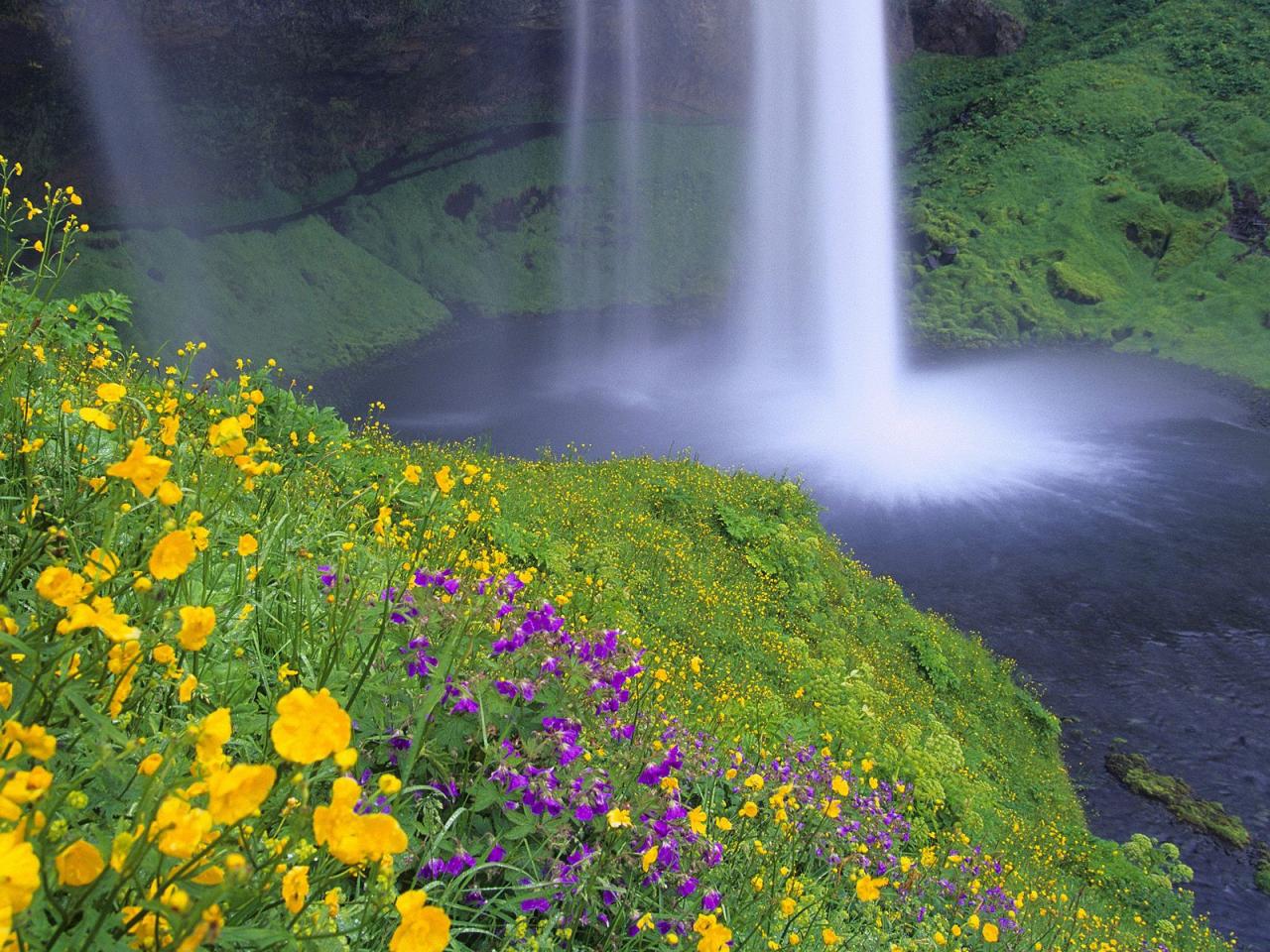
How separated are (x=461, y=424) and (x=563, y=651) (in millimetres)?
22700

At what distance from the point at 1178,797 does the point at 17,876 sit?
44.4 feet

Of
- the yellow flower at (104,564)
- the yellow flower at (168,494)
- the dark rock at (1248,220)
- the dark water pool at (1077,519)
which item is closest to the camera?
the yellow flower at (168,494)

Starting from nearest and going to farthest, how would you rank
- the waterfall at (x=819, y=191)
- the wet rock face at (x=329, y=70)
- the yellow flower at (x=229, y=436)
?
the yellow flower at (x=229, y=436), the wet rock face at (x=329, y=70), the waterfall at (x=819, y=191)

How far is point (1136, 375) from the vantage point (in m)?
34.7

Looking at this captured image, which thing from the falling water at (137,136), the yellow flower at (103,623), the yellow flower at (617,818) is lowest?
the yellow flower at (617,818)

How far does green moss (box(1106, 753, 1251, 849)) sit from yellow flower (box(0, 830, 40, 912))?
13.2 m

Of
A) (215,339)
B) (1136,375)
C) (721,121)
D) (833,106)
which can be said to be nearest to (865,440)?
(1136,375)

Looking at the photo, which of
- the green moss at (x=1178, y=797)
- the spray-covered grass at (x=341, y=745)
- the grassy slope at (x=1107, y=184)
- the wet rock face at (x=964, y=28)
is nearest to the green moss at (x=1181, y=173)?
the grassy slope at (x=1107, y=184)

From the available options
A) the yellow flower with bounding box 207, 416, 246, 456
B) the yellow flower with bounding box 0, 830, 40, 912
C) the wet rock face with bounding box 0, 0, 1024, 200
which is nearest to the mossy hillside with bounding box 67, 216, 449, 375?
the wet rock face with bounding box 0, 0, 1024, 200

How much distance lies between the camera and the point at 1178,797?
11227mm

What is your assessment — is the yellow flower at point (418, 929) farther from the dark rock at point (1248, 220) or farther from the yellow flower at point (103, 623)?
the dark rock at point (1248, 220)

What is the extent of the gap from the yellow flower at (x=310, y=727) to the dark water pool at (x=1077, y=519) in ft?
38.4

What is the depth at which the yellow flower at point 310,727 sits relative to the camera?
0.88m

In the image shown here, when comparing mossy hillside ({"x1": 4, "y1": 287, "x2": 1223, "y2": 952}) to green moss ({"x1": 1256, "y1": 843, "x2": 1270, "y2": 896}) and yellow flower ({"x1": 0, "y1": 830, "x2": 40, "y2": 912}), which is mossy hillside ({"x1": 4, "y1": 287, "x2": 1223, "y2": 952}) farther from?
green moss ({"x1": 1256, "y1": 843, "x2": 1270, "y2": 896})
